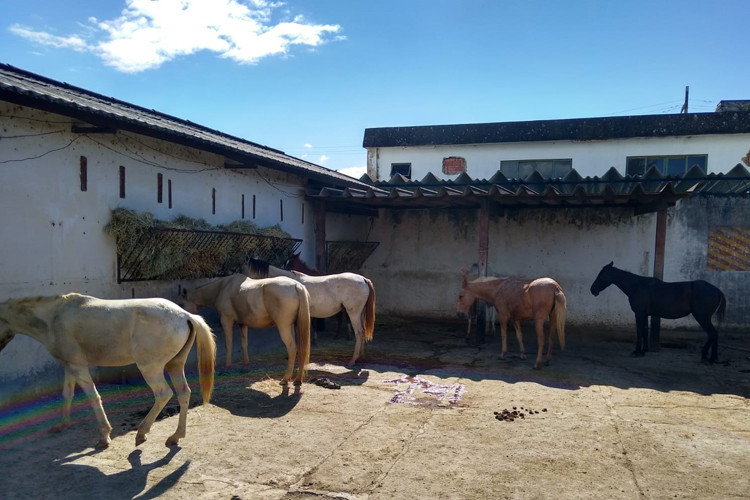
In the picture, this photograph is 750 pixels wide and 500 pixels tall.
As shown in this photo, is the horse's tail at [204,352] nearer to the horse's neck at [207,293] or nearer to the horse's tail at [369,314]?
the horse's neck at [207,293]

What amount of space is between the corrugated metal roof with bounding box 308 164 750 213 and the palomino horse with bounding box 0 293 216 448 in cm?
528

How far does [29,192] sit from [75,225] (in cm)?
59

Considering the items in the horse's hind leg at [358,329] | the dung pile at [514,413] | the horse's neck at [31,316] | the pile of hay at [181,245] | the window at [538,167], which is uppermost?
the window at [538,167]

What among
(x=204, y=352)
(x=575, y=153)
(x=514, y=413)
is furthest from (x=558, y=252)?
(x=204, y=352)

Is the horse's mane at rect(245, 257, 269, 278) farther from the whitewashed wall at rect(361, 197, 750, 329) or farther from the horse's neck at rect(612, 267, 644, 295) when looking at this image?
the horse's neck at rect(612, 267, 644, 295)

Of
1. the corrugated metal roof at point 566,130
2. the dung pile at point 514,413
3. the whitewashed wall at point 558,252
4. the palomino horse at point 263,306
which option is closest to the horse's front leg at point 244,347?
the palomino horse at point 263,306

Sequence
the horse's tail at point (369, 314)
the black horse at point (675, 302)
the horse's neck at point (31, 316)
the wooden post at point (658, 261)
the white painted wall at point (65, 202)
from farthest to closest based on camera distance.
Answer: the wooden post at point (658, 261) < the black horse at point (675, 302) < the horse's tail at point (369, 314) < the white painted wall at point (65, 202) < the horse's neck at point (31, 316)

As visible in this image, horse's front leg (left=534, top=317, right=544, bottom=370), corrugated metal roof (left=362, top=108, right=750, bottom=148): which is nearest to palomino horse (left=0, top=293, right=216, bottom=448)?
horse's front leg (left=534, top=317, right=544, bottom=370)

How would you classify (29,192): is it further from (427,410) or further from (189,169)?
(427,410)

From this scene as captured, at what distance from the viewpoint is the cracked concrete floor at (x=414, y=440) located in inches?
145

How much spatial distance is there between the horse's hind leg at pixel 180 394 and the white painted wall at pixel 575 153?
1343 centimetres

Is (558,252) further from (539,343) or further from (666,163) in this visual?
(666,163)

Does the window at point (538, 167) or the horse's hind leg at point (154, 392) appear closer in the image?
the horse's hind leg at point (154, 392)

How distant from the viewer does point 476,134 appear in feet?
54.9
